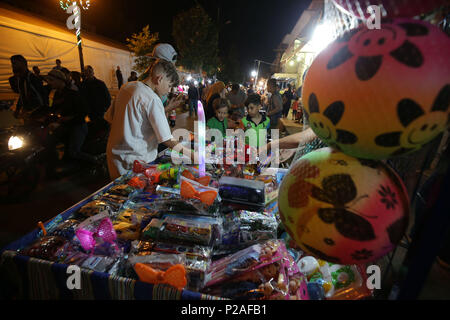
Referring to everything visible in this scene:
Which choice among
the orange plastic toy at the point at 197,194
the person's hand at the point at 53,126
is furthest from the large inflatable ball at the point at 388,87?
the person's hand at the point at 53,126

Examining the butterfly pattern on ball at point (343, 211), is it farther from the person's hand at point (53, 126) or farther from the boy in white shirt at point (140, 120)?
the person's hand at point (53, 126)

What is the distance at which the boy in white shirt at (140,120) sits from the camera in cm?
220

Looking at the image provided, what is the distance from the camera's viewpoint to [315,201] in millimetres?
896

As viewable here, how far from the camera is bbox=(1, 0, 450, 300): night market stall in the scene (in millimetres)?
732

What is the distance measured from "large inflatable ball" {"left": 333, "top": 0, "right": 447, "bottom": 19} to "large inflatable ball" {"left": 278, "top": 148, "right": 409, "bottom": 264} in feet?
2.07

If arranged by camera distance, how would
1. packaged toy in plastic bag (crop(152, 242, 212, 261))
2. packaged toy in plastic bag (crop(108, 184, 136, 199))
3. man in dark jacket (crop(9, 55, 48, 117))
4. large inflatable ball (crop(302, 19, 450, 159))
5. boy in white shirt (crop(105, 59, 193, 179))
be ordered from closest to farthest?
large inflatable ball (crop(302, 19, 450, 159)), packaged toy in plastic bag (crop(152, 242, 212, 261)), packaged toy in plastic bag (crop(108, 184, 136, 199)), boy in white shirt (crop(105, 59, 193, 179)), man in dark jacket (crop(9, 55, 48, 117))

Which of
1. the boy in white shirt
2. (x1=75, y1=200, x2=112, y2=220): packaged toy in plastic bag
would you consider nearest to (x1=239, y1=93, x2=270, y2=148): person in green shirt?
the boy in white shirt

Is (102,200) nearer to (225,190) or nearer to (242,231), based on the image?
(225,190)

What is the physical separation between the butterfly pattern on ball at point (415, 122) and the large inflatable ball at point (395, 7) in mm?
414

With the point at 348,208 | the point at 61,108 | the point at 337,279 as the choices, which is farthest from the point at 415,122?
the point at 61,108

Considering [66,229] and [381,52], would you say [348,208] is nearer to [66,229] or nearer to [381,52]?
[381,52]

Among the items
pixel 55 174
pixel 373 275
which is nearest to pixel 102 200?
pixel 373 275

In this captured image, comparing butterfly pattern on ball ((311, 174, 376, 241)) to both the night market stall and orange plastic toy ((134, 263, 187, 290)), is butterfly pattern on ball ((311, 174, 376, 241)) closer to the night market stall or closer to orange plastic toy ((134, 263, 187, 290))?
the night market stall

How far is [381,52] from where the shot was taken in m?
0.73
